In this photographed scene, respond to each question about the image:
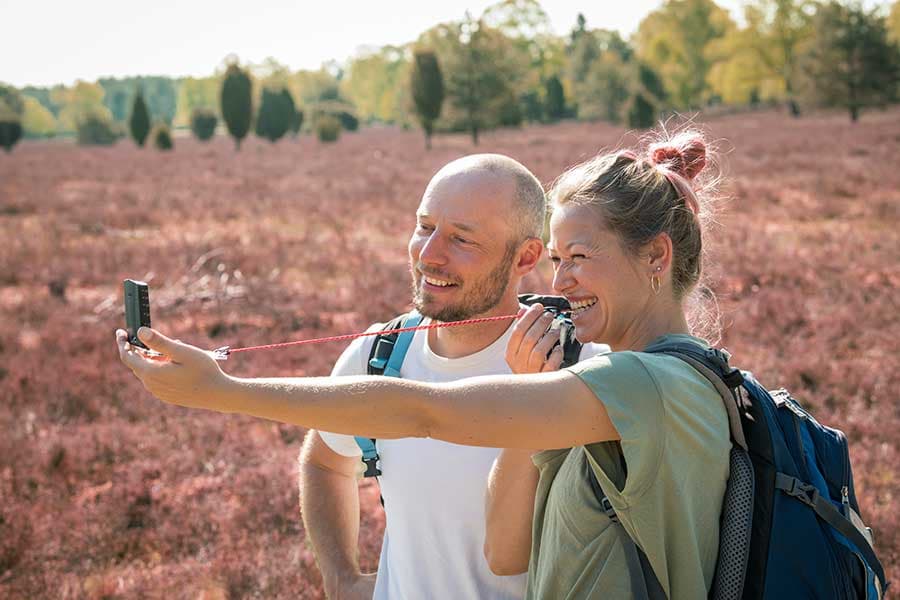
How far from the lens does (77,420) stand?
7629mm

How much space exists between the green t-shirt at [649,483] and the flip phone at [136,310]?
32.7 inches

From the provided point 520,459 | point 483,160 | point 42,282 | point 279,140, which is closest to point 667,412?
point 520,459

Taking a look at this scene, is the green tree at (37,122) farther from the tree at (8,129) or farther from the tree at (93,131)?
the tree at (8,129)

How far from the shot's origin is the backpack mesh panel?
1.58 meters

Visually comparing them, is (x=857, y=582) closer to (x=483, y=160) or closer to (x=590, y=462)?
(x=590, y=462)

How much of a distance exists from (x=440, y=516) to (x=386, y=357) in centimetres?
47

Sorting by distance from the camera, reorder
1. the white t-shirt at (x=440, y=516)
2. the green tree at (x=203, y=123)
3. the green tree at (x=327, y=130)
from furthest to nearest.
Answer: the green tree at (x=203, y=123) < the green tree at (x=327, y=130) < the white t-shirt at (x=440, y=516)

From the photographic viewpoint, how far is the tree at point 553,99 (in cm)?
7231

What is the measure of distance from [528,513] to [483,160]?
1.04 m

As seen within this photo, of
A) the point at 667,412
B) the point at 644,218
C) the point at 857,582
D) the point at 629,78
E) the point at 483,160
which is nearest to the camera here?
the point at 667,412

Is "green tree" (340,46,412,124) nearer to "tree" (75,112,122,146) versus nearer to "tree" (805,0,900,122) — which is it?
"tree" (75,112,122,146)

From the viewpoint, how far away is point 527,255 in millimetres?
2602

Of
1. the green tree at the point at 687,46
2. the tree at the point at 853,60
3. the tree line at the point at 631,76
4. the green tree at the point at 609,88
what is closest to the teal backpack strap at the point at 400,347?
the tree line at the point at 631,76

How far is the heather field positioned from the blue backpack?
64cm
